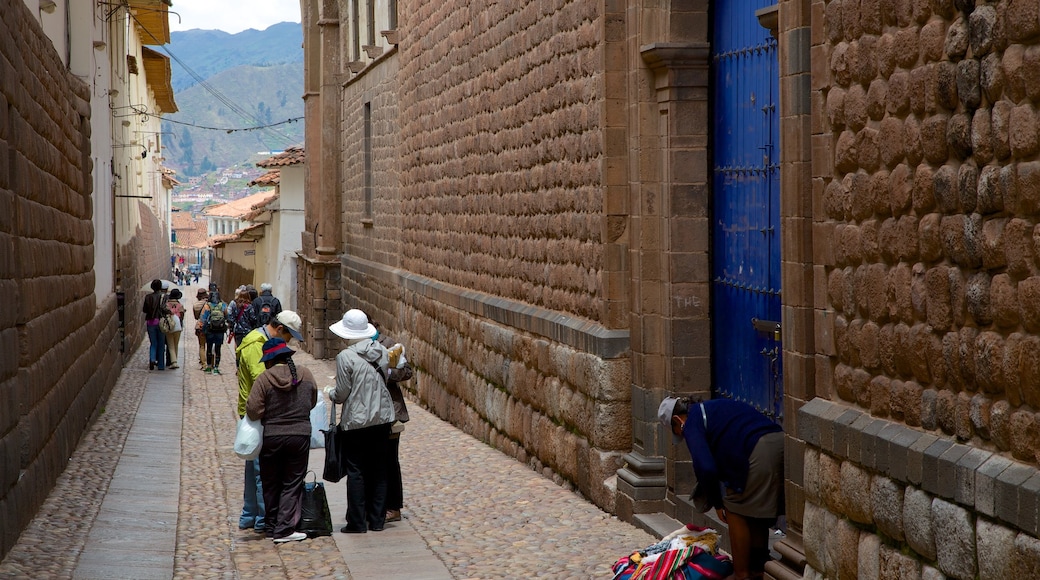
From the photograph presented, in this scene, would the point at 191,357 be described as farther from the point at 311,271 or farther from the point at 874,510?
the point at 874,510

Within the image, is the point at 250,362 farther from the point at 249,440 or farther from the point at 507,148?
the point at 507,148

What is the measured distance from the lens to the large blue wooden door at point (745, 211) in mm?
7965

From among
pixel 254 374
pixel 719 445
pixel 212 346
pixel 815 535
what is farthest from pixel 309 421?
pixel 212 346

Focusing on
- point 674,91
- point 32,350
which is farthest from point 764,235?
point 32,350

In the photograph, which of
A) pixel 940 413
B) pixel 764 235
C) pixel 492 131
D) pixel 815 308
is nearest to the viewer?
pixel 940 413

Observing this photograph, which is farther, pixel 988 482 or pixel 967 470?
pixel 967 470

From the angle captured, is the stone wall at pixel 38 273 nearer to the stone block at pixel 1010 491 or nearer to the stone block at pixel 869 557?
the stone block at pixel 869 557

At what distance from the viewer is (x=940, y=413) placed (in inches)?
203

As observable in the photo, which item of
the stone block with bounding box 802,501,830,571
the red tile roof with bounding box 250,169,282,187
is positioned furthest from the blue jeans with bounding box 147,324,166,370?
the red tile roof with bounding box 250,169,282,187

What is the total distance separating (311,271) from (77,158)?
13.5 meters

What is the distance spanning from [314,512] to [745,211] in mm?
3547

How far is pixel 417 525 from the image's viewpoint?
966 centimetres

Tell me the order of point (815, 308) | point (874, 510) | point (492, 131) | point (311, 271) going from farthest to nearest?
point (311, 271) → point (492, 131) → point (815, 308) → point (874, 510)

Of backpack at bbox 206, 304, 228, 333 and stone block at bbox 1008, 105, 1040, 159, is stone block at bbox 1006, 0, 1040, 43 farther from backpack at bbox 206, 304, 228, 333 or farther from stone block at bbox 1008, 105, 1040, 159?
backpack at bbox 206, 304, 228, 333
